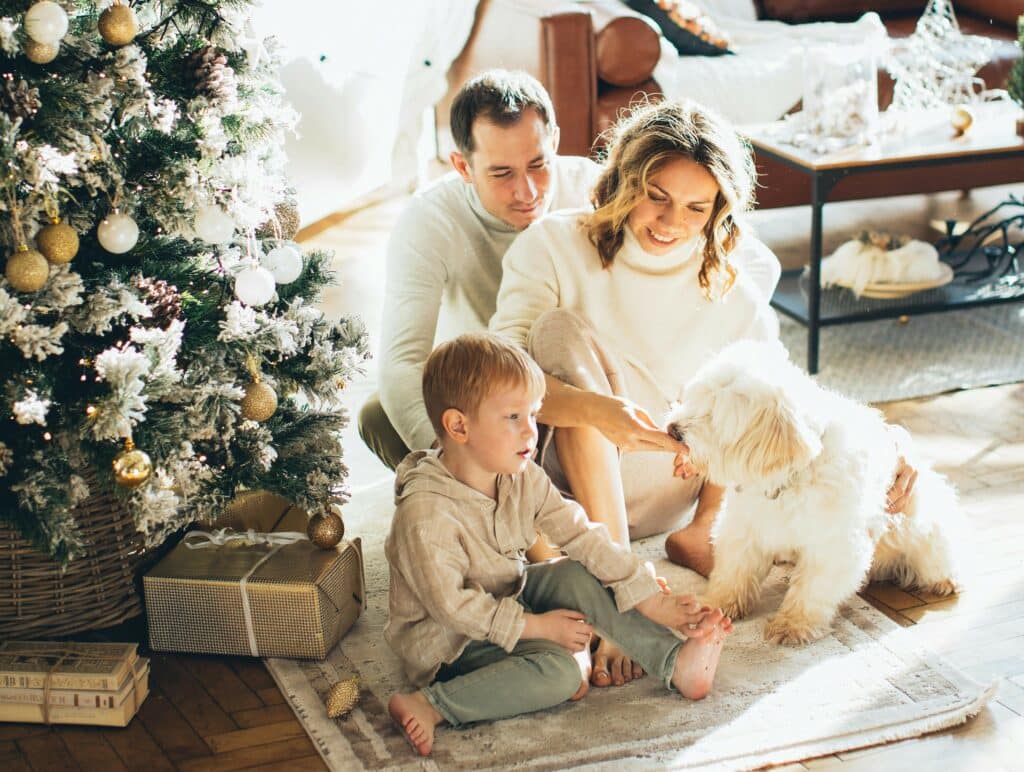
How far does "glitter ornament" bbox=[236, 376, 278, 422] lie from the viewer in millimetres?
1893

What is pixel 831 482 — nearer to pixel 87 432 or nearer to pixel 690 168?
pixel 690 168

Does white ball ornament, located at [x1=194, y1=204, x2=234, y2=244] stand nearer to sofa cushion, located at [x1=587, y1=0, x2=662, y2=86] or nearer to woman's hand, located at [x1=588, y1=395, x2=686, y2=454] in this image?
woman's hand, located at [x1=588, y1=395, x2=686, y2=454]

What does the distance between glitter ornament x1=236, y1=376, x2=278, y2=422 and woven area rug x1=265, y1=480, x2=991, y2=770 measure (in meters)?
0.43

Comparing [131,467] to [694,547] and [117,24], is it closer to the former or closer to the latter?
[117,24]

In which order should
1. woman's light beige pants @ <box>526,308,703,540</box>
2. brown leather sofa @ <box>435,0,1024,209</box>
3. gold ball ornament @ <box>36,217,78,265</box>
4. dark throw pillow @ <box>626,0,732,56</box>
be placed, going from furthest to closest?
dark throw pillow @ <box>626,0,732,56</box> < brown leather sofa @ <box>435,0,1024,209</box> < woman's light beige pants @ <box>526,308,703,540</box> < gold ball ornament @ <box>36,217,78,265</box>

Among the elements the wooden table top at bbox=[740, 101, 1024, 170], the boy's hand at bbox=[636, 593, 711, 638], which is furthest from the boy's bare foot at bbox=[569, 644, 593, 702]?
the wooden table top at bbox=[740, 101, 1024, 170]

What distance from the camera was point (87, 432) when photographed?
1690 millimetres

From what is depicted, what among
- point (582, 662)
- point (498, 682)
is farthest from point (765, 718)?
point (498, 682)

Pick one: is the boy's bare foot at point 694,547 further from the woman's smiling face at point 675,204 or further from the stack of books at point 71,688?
the stack of books at point 71,688

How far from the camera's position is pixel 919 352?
3299 millimetres

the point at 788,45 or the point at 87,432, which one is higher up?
the point at 788,45

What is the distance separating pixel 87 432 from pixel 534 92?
110 centimetres

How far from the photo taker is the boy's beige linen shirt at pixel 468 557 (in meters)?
1.80

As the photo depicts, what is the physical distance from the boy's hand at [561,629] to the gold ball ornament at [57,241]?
0.84m
